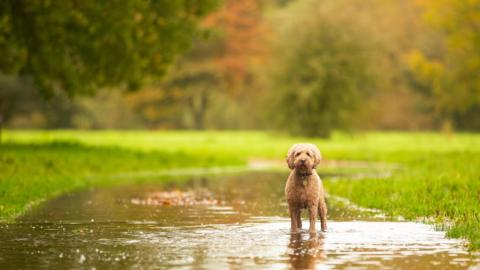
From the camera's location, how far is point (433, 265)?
33.7 feet

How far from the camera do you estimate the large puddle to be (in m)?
10.5

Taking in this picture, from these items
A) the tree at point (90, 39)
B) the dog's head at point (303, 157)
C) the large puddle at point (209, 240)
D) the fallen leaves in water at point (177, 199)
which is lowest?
the large puddle at point (209, 240)

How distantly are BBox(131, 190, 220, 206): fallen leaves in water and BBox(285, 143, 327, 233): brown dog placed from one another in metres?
5.55

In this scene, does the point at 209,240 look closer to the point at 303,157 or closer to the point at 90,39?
the point at 303,157

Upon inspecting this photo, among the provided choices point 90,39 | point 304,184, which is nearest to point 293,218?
point 304,184

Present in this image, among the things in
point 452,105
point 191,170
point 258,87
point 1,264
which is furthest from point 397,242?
point 258,87

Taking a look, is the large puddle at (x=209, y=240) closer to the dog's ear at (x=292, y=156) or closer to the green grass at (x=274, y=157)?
the green grass at (x=274, y=157)

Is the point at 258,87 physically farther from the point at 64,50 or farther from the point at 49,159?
the point at 49,159

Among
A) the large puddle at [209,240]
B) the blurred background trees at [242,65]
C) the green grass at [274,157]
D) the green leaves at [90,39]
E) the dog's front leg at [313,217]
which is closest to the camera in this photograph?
the large puddle at [209,240]

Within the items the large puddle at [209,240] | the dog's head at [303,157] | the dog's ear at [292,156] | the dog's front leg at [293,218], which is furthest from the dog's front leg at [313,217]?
the dog's ear at [292,156]

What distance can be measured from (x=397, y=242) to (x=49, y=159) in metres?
16.4

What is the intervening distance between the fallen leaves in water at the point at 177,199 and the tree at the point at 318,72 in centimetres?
3557

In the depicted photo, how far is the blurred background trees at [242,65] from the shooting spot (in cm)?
3100

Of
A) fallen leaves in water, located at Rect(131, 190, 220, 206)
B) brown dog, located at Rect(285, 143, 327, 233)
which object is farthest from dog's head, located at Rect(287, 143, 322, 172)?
fallen leaves in water, located at Rect(131, 190, 220, 206)
